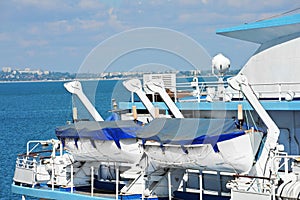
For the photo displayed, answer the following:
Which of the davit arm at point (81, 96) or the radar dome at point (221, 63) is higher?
the radar dome at point (221, 63)

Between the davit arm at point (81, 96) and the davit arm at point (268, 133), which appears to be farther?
the davit arm at point (81, 96)

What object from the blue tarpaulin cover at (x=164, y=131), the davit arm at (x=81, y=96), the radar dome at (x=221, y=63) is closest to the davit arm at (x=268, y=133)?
the blue tarpaulin cover at (x=164, y=131)

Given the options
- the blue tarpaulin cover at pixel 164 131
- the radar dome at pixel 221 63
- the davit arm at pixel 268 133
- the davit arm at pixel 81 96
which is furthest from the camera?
the radar dome at pixel 221 63

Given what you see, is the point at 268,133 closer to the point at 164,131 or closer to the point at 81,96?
the point at 164,131

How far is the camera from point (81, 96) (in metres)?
19.8

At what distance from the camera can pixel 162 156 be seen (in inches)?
604

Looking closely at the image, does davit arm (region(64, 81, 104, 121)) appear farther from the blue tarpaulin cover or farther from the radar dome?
the radar dome

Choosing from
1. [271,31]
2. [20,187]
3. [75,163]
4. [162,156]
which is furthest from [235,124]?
[20,187]

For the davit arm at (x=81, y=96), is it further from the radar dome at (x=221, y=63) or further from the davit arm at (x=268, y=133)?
the davit arm at (x=268, y=133)

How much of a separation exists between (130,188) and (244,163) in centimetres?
390

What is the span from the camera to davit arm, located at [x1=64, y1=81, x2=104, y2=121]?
19.5 metres

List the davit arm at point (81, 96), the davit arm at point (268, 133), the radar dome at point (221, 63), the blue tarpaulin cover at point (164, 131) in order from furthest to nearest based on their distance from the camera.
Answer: the radar dome at point (221, 63)
the davit arm at point (81, 96)
the davit arm at point (268, 133)
the blue tarpaulin cover at point (164, 131)

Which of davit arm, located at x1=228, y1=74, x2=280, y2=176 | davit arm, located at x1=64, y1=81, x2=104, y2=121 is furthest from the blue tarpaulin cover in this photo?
davit arm, located at x1=64, y1=81, x2=104, y2=121

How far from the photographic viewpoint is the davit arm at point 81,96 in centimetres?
1945
